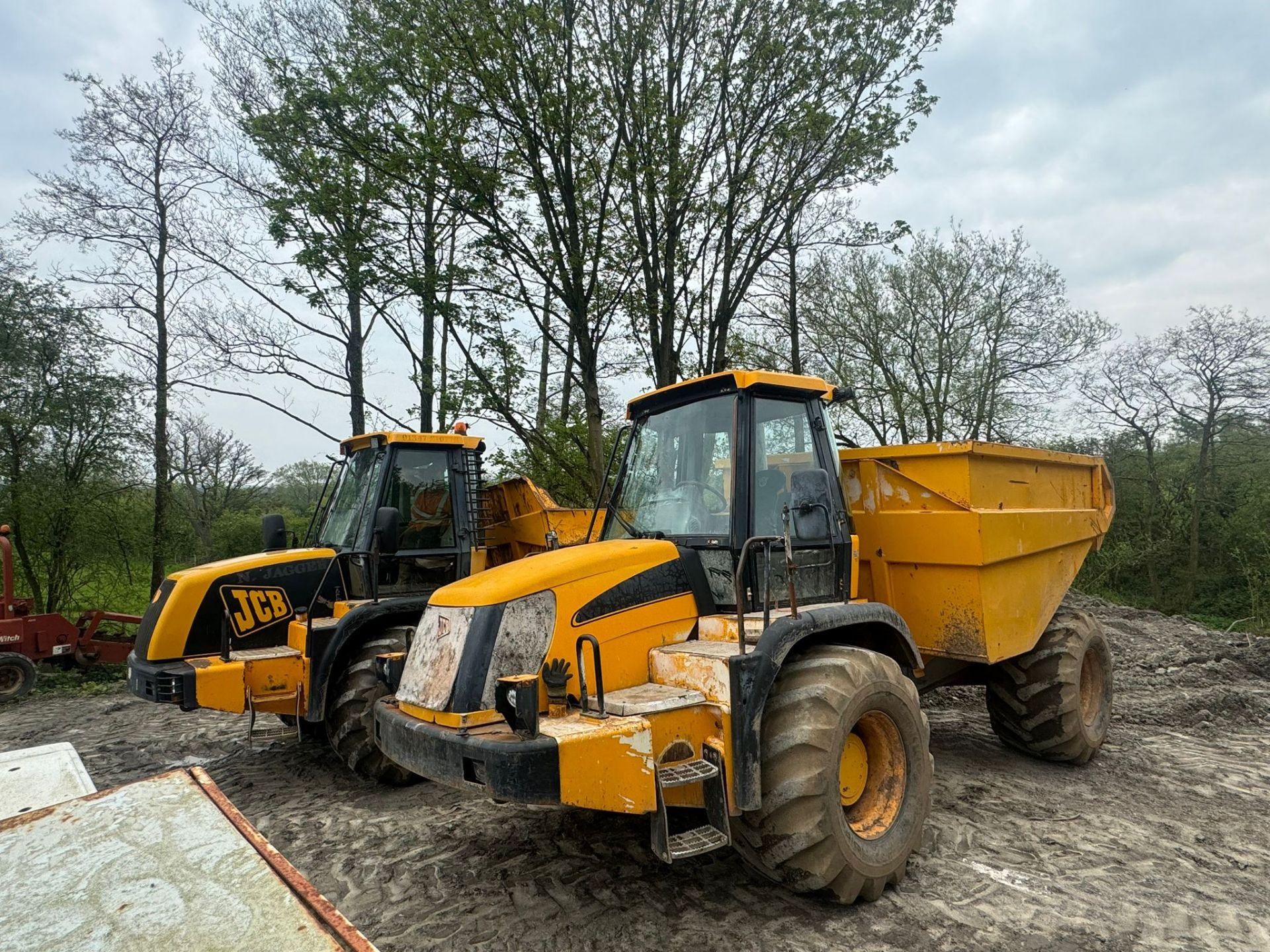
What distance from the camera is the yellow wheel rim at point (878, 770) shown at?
368 cm

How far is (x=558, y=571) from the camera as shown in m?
3.47

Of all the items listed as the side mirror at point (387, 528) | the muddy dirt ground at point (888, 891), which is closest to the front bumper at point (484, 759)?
the muddy dirt ground at point (888, 891)

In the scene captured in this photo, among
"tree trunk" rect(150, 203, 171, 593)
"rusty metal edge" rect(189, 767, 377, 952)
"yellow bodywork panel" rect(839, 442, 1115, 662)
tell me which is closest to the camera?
"rusty metal edge" rect(189, 767, 377, 952)

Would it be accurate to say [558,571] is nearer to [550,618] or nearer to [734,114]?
[550,618]

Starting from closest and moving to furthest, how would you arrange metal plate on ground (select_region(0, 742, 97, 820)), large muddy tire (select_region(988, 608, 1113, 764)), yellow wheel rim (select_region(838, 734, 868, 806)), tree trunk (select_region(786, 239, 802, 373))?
metal plate on ground (select_region(0, 742, 97, 820))
yellow wheel rim (select_region(838, 734, 868, 806))
large muddy tire (select_region(988, 608, 1113, 764))
tree trunk (select_region(786, 239, 802, 373))

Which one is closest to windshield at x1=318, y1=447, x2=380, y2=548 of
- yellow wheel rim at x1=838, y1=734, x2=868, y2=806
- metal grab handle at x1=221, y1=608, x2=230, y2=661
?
metal grab handle at x1=221, y1=608, x2=230, y2=661

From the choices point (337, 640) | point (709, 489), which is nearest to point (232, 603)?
point (337, 640)

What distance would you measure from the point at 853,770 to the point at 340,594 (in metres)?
4.11

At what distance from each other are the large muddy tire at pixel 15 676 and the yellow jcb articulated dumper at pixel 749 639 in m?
8.01

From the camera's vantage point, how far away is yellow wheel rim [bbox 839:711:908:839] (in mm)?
3680

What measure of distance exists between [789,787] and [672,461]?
6.20 ft

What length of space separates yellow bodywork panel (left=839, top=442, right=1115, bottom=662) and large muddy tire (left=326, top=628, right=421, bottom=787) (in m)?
3.44

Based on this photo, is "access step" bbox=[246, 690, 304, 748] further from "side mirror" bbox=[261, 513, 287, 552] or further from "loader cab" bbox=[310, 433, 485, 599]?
"side mirror" bbox=[261, 513, 287, 552]

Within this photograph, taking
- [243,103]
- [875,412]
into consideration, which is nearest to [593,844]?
[243,103]
